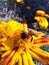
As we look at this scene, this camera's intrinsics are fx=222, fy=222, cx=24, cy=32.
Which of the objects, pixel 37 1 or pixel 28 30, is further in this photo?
pixel 37 1

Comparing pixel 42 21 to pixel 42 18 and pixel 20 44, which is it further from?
pixel 20 44

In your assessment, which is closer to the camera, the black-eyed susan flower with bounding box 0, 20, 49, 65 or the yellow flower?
the black-eyed susan flower with bounding box 0, 20, 49, 65

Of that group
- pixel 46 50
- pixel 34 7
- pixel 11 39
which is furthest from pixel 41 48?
pixel 34 7

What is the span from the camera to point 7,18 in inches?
39.3

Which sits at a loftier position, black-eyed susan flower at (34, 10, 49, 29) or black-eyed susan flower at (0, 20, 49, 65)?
black-eyed susan flower at (34, 10, 49, 29)

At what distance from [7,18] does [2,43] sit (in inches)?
5.9

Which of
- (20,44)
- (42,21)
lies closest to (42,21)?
(42,21)

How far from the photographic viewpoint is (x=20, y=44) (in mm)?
898

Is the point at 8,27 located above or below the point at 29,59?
above

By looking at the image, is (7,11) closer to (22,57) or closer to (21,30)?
(21,30)

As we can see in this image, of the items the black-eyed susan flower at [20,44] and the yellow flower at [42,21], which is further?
the yellow flower at [42,21]

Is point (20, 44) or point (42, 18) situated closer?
point (20, 44)

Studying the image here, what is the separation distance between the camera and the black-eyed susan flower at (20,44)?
2.80ft

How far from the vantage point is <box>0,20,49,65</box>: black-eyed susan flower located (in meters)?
0.85
